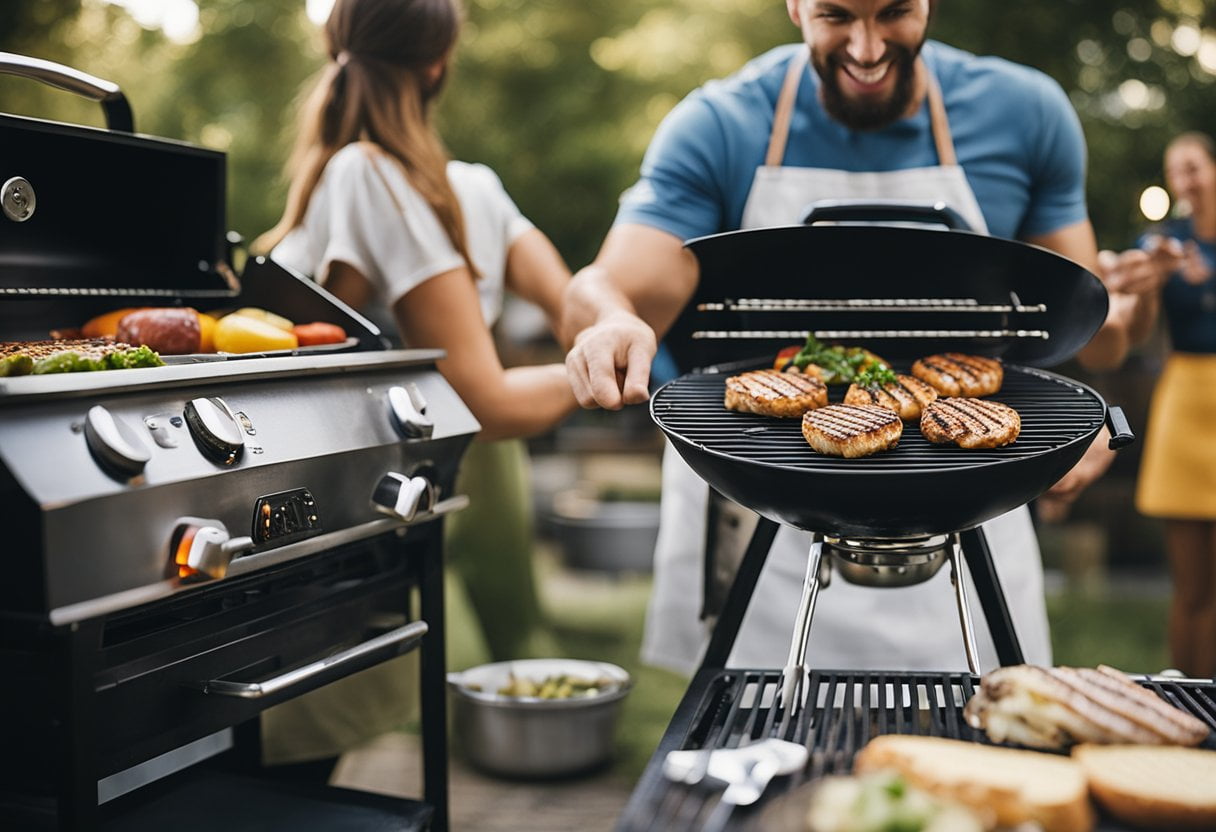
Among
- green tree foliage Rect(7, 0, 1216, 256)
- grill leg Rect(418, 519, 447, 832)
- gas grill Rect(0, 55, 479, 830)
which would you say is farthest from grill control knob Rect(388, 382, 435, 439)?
green tree foliage Rect(7, 0, 1216, 256)

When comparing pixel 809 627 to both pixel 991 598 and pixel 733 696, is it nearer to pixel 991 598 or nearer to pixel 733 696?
pixel 733 696

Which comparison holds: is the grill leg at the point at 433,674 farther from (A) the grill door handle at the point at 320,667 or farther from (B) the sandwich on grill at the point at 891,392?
(B) the sandwich on grill at the point at 891,392

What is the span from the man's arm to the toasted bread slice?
835 mm

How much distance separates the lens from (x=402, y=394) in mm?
2018

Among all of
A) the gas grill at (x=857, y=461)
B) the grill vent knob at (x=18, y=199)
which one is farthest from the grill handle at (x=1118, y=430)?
the grill vent knob at (x=18, y=199)

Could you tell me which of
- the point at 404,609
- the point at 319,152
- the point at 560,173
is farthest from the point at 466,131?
the point at 404,609

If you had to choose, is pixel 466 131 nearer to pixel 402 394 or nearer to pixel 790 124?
pixel 790 124

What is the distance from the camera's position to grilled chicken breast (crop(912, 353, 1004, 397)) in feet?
6.32

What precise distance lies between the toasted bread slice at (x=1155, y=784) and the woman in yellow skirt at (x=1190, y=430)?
394 cm

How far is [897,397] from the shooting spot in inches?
73.7

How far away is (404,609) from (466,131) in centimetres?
406

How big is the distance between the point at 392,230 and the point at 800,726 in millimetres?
1668

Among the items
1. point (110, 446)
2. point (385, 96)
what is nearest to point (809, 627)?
point (110, 446)

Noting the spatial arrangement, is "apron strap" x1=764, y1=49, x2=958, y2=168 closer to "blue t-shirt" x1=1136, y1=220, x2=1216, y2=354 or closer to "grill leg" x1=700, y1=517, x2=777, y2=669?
"grill leg" x1=700, y1=517, x2=777, y2=669
